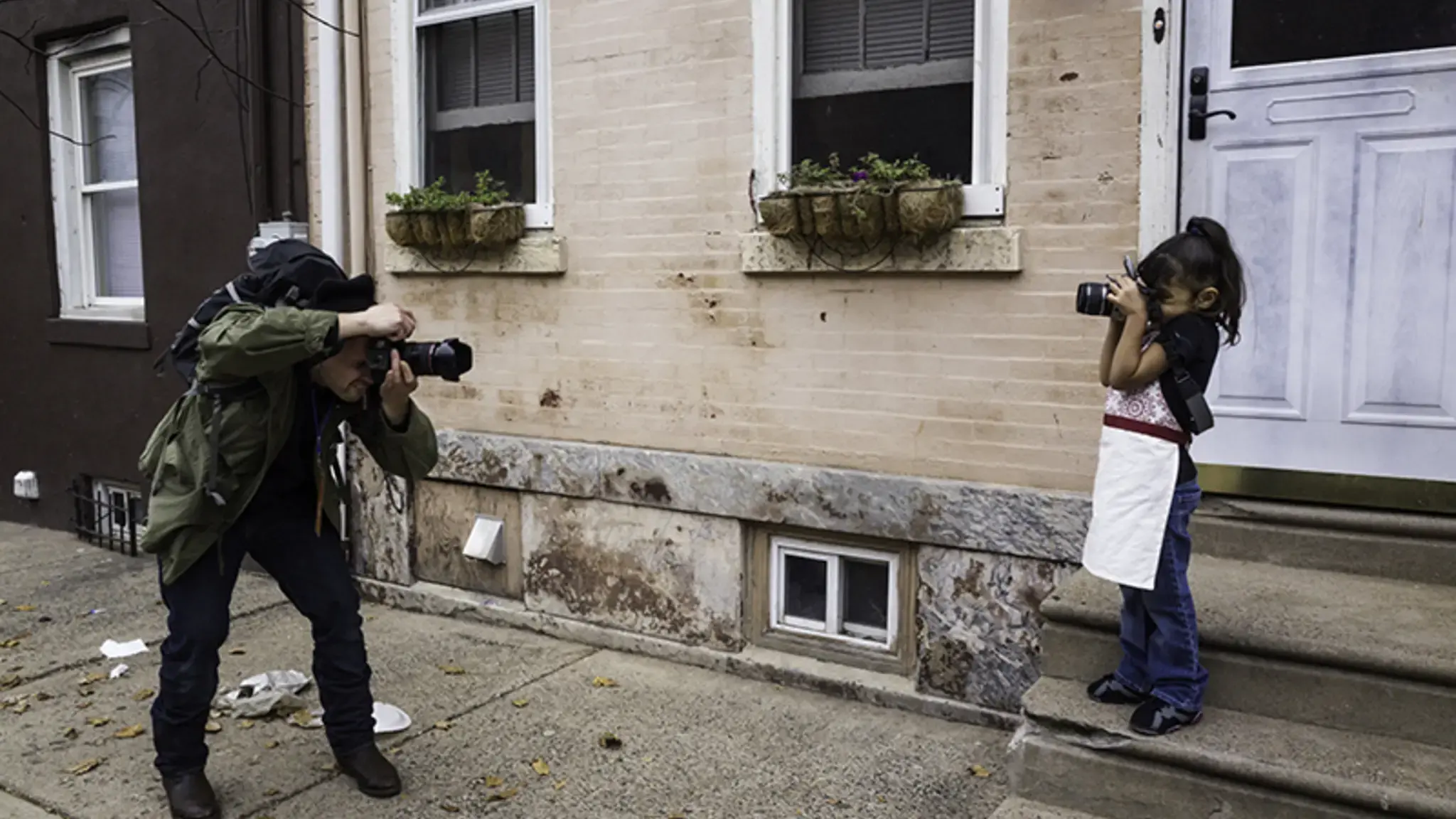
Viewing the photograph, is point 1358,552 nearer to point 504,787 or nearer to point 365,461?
point 504,787

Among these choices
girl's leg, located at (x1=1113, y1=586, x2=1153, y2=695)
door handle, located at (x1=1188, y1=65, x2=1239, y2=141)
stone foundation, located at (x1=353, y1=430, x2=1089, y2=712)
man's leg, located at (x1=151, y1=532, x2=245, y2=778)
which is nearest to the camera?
girl's leg, located at (x1=1113, y1=586, x2=1153, y2=695)

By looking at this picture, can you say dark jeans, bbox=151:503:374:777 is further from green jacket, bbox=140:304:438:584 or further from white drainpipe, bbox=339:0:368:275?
white drainpipe, bbox=339:0:368:275

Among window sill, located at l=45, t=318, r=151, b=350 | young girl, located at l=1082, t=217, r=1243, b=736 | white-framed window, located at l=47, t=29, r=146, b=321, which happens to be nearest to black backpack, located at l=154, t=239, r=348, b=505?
young girl, located at l=1082, t=217, r=1243, b=736

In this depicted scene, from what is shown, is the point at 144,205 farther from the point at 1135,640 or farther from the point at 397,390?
the point at 1135,640

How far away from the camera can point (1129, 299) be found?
10.4 ft

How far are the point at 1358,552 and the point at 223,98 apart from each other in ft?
19.3

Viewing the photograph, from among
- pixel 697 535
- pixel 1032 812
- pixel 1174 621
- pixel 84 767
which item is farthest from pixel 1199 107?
pixel 84 767

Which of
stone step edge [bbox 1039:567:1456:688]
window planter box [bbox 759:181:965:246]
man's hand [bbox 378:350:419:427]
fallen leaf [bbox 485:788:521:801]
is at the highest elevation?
window planter box [bbox 759:181:965:246]

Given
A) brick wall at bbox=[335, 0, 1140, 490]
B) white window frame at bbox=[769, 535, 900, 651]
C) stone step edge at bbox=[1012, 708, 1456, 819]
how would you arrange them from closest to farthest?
stone step edge at bbox=[1012, 708, 1456, 819] < brick wall at bbox=[335, 0, 1140, 490] < white window frame at bbox=[769, 535, 900, 651]

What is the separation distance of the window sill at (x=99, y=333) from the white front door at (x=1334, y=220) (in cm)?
595

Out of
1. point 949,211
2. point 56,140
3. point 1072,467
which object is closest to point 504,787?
point 1072,467

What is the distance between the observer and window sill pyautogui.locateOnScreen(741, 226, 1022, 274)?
13.6 feet

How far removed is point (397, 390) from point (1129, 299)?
208cm

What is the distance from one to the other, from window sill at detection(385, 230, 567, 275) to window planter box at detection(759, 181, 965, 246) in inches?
45.8
